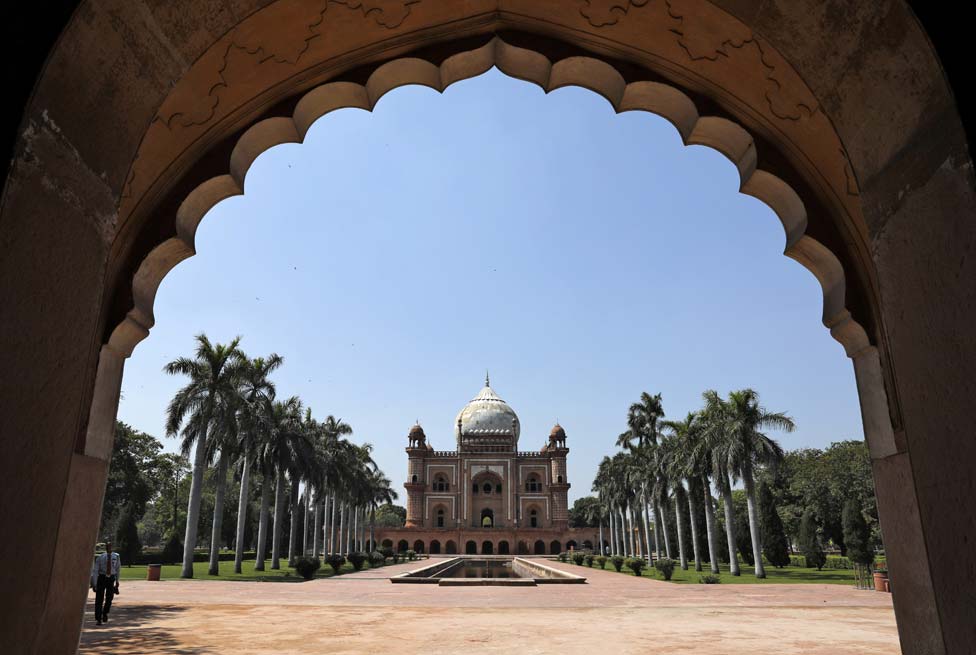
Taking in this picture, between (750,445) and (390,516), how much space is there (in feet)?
278

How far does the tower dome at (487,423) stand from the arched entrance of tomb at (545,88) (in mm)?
65243

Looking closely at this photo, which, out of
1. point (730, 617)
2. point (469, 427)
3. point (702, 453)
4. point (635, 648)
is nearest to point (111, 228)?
point (635, 648)

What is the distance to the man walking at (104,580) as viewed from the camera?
1067cm

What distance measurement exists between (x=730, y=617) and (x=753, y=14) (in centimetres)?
1206

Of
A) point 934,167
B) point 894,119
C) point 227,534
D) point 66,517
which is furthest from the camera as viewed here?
point 227,534

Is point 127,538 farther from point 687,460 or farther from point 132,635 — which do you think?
point 132,635

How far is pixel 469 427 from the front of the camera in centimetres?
7069

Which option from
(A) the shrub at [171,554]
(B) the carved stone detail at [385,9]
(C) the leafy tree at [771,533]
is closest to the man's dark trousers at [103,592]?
(B) the carved stone detail at [385,9]

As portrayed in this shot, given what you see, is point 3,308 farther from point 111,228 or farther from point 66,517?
point 66,517

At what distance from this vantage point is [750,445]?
89.2ft

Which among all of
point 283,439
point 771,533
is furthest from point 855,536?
point 283,439

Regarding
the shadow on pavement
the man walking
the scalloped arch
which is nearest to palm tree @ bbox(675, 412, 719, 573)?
the shadow on pavement

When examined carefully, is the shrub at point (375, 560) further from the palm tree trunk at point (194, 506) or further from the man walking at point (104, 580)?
the man walking at point (104, 580)

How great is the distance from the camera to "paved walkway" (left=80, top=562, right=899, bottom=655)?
29.3 feet
